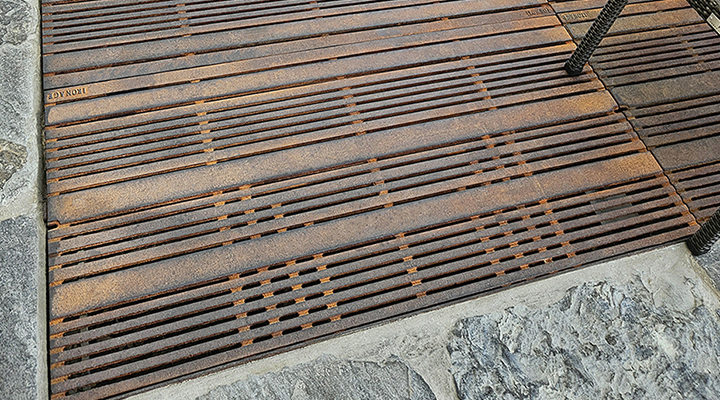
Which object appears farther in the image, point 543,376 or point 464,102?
point 464,102

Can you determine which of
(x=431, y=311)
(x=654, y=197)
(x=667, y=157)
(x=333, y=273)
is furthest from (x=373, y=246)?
(x=667, y=157)

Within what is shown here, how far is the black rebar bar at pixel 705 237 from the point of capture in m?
2.08

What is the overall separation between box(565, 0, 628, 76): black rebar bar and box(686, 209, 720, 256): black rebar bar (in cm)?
89

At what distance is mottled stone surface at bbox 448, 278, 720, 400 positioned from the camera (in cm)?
194

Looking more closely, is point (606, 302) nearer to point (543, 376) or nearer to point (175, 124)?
point (543, 376)

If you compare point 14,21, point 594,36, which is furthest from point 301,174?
point 14,21

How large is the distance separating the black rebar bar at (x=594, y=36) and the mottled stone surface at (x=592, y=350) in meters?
1.07

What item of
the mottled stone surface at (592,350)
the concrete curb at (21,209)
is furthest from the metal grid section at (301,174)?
the mottled stone surface at (592,350)

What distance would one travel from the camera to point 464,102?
2.55 meters

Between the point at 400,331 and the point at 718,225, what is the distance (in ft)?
3.98

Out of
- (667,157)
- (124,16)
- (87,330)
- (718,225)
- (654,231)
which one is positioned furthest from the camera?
(124,16)

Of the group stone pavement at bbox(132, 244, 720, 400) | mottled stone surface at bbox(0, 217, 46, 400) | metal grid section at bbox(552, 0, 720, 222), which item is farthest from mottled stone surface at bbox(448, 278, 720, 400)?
mottled stone surface at bbox(0, 217, 46, 400)

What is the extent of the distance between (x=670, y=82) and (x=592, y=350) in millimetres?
1455

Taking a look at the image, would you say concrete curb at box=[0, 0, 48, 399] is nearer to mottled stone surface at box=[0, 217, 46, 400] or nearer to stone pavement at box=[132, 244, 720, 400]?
mottled stone surface at box=[0, 217, 46, 400]
